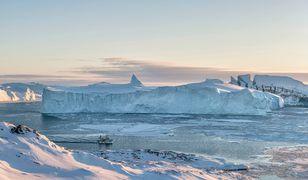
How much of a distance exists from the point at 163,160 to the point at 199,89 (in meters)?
46.0

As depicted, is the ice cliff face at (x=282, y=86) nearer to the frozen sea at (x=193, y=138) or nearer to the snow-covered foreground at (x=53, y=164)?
the frozen sea at (x=193, y=138)

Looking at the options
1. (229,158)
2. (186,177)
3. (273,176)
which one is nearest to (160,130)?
(229,158)

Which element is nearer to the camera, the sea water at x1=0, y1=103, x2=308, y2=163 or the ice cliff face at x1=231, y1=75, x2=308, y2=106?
the sea water at x1=0, y1=103, x2=308, y2=163

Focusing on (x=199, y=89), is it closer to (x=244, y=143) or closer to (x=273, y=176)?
(x=244, y=143)

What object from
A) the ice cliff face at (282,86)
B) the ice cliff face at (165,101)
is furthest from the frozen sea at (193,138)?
the ice cliff face at (282,86)

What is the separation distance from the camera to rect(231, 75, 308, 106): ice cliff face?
118 meters

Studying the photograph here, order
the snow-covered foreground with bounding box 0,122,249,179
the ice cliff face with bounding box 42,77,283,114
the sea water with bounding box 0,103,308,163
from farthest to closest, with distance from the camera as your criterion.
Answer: the ice cliff face with bounding box 42,77,283,114, the sea water with bounding box 0,103,308,163, the snow-covered foreground with bounding box 0,122,249,179

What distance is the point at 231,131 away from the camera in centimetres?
4553

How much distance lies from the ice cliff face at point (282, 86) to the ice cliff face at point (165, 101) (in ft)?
132

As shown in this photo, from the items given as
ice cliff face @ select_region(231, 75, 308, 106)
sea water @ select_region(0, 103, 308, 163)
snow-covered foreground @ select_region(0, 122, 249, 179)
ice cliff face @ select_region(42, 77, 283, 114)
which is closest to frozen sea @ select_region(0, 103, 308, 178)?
sea water @ select_region(0, 103, 308, 163)

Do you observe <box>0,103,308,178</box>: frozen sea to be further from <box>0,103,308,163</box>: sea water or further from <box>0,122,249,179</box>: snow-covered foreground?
<box>0,122,249,179</box>: snow-covered foreground

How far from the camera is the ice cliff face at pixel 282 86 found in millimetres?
118200

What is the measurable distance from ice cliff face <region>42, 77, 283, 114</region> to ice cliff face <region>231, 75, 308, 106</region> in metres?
40.3

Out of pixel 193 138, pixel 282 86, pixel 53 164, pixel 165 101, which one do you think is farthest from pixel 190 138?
pixel 282 86
